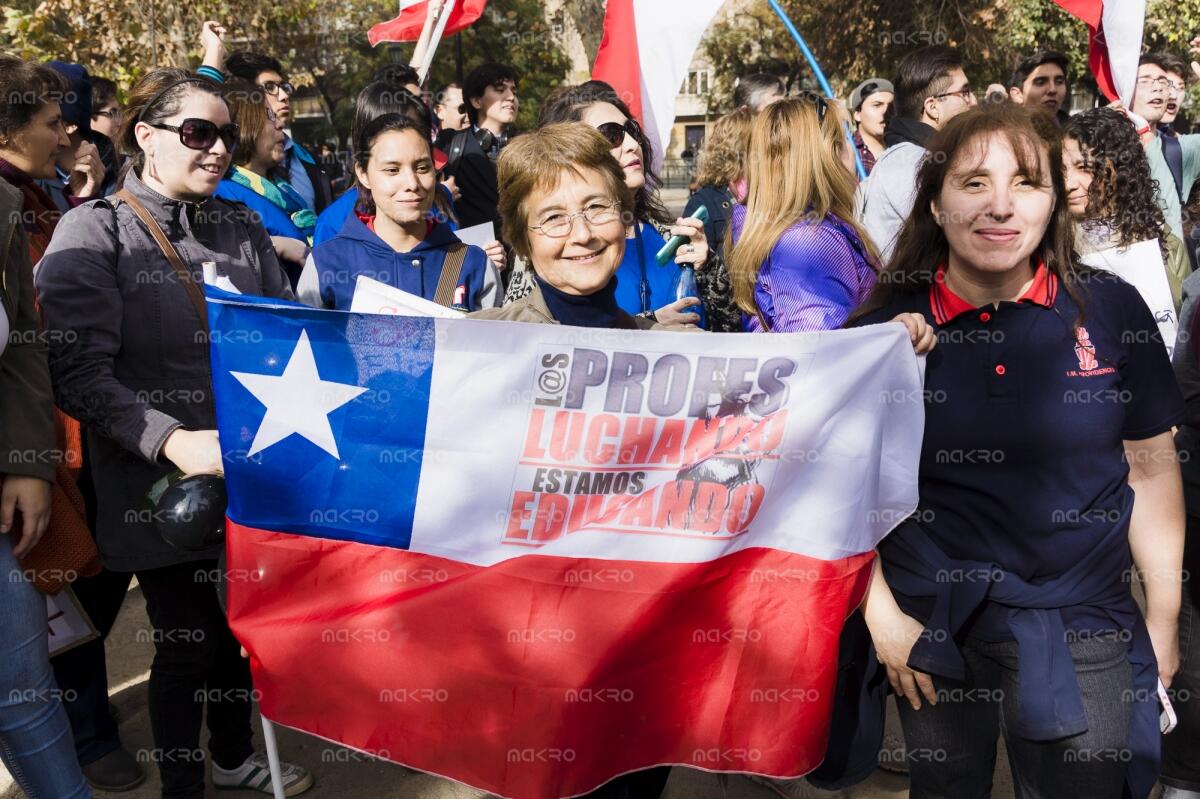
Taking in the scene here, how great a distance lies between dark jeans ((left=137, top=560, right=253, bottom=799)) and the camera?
3.21m

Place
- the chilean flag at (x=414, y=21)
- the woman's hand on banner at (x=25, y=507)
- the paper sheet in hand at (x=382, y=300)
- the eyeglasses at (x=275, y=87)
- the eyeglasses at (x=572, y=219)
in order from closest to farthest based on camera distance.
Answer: the eyeglasses at (x=572, y=219)
the woman's hand on banner at (x=25, y=507)
the paper sheet in hand at (x=382, y=300)
the eyeglasses at (x=275, y=87)
the chilean flag at (x=414, y=21)

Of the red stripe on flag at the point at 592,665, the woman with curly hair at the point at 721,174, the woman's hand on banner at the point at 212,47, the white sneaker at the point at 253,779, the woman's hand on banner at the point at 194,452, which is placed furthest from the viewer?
the woman's hand on banner at the point at 212,47

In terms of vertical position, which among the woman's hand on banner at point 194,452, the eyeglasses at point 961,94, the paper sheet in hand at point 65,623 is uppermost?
the eyeglasses at point 961,94

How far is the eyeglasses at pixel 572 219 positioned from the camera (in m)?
2.53

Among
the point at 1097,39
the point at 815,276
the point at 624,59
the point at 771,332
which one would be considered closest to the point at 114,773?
the point at 771,332

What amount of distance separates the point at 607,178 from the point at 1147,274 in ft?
8.86

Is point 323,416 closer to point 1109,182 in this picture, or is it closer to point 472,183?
point 1109,182

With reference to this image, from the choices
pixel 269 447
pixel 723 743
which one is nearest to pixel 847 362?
pixel 723 743

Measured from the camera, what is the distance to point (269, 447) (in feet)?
8.31

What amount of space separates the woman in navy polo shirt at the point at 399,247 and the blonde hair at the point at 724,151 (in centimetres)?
161

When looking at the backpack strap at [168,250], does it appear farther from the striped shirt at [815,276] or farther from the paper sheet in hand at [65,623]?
the striped shirt at [815,276]

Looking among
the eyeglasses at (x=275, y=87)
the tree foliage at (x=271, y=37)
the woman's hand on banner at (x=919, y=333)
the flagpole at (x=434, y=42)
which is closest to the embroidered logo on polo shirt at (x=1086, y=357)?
the woman's hand on banner at (x=919, y=333)

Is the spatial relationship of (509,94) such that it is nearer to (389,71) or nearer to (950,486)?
(389,71)

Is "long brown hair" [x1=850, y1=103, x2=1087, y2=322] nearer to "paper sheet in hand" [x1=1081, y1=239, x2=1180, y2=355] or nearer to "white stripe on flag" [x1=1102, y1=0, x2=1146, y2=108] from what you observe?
"paper sheet in hand" [x1=1081, y1=239, x2=1180, y2=355]
